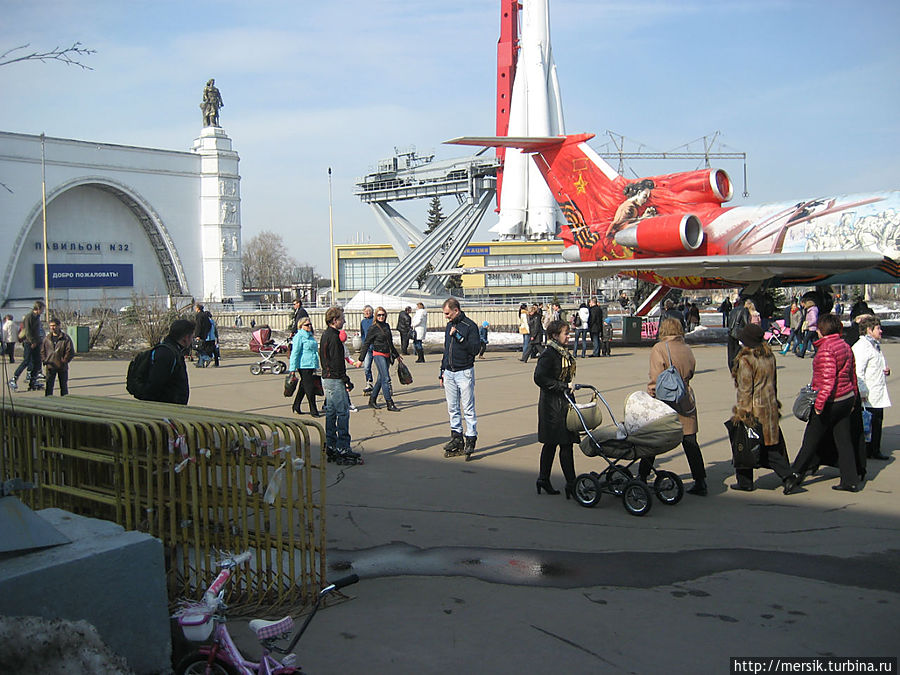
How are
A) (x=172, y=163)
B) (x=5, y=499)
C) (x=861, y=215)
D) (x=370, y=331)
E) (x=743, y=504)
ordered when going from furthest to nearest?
1. (x=172, y=163)
2. (x=861, y=215)
3. (x=370, y=331)
4. (x=743, y=504)
5. (x=5, y=499)

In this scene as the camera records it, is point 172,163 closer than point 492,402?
No

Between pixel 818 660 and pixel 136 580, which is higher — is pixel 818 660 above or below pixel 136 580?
below

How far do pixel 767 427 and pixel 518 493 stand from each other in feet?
8.25

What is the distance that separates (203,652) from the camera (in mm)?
3514

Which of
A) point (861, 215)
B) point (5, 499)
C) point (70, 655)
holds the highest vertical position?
point (861, 215)

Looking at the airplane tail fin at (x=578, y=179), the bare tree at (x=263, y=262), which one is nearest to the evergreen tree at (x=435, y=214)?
the bare tree at (x=263, y=262)

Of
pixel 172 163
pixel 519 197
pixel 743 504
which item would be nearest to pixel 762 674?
pixel 743 504

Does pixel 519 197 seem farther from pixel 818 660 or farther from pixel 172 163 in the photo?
pixel 818 660

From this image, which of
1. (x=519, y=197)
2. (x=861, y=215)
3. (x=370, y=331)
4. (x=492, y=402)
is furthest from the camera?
(x=519, y=197)

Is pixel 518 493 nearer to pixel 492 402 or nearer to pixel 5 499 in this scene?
pixel 5 499

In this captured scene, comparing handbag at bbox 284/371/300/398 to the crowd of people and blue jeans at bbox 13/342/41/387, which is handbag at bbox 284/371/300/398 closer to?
the crowd of people

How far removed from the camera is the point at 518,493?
25.1ft

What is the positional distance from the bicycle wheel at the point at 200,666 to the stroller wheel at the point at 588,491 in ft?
14.0

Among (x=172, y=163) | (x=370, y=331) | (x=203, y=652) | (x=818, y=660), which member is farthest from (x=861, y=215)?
(x=172, y=163)
